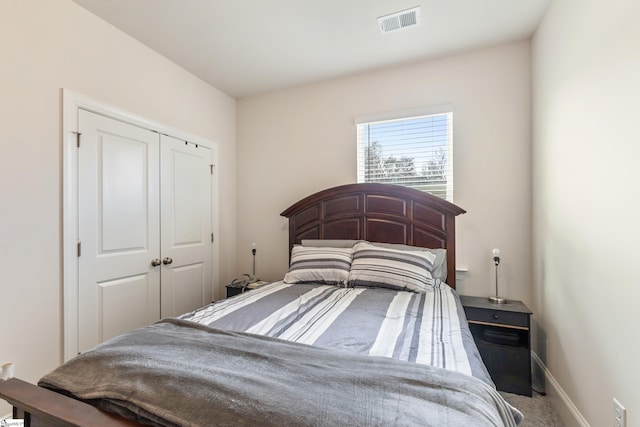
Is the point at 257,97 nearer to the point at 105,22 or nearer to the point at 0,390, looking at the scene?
the point at 105,22

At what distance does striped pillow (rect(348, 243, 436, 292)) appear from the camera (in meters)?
2.32

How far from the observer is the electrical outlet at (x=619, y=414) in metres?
1.27

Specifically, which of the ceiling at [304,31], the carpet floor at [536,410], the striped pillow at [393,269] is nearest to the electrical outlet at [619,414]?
the carpet floor at [536,410]

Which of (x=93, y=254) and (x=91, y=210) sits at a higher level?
(x=91, y=210)

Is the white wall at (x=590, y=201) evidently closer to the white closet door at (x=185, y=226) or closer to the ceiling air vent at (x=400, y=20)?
the ceiling air vent at (x=400, y=20)

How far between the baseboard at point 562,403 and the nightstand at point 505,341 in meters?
0.14

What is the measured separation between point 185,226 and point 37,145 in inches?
51.7

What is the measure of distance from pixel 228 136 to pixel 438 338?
3169 millimetres

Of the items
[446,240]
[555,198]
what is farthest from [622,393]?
[446,240]

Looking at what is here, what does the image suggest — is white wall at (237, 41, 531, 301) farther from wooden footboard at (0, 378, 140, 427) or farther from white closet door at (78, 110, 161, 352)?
wooden footboard at (0, 378, 140, 427)

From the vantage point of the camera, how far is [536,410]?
6.51 ft

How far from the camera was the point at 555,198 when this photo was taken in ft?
6.67

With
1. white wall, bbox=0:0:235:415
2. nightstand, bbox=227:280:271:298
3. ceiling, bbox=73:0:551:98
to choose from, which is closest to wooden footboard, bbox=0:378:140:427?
white wall, bbox=0:0:235:415

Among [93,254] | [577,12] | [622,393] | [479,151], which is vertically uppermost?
[577,12]
